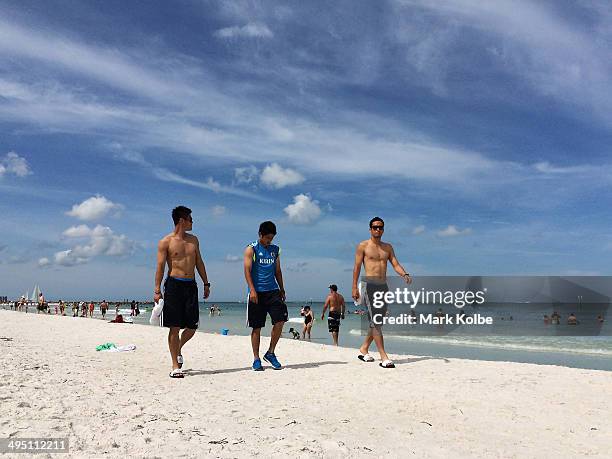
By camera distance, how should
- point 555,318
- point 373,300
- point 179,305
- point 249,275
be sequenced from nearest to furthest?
point 179,305 < point 249,275 < point 373,300 < point 555,318

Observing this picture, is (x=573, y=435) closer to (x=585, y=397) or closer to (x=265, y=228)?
(x=585, y=397)

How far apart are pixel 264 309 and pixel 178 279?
131cm

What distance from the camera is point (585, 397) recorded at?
19.4ft

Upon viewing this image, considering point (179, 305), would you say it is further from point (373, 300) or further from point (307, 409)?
point (373, 300)

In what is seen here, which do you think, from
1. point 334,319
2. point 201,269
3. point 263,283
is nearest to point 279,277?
point 263,283

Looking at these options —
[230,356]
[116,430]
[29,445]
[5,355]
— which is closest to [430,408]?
[116,430]

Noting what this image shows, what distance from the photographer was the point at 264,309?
23.0ft

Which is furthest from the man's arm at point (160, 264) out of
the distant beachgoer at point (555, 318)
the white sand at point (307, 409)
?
the distant beachgoer at point (555, 318)

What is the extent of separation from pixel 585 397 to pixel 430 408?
2.29m

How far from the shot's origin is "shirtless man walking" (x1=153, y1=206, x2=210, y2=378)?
6.45 meters

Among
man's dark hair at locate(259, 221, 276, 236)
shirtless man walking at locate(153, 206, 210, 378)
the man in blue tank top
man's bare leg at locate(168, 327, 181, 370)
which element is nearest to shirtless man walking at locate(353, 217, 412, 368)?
the man in blue tank top

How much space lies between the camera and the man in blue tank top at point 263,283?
22.9 feet

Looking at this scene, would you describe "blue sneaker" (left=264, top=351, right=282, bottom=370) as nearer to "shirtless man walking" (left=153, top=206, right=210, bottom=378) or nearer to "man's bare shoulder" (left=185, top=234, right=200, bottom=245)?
"shirtless man walking" (left=153, top=206, right=210, bottom=378)

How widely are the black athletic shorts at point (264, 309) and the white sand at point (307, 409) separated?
78 centimetres
